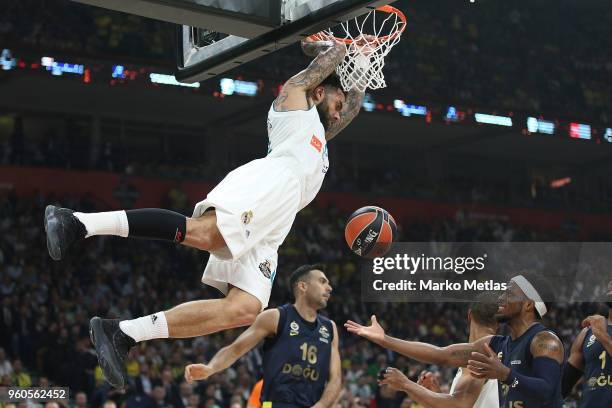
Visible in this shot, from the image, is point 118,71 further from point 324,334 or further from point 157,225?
point 157,225

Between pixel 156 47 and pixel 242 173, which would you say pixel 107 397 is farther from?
pixel 156 47

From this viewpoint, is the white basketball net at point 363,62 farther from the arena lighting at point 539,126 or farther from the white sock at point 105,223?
the arena lighting at point 539,126

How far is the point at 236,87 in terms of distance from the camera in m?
20.4

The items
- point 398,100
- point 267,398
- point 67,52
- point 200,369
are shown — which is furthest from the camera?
point 398,100

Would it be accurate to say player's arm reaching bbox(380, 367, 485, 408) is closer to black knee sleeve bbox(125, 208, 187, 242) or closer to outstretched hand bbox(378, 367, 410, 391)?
outstretched hand bbox(378, 367, 410, 391)

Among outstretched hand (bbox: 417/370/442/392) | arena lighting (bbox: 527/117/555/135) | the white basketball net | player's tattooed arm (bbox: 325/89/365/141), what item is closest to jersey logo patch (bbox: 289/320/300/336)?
outstretched hand (bbox: 417/370/442/392)

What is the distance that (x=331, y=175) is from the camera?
23.8 metres

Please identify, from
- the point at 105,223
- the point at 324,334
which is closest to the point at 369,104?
the point at 324,334

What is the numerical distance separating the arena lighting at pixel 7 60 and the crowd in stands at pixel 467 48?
622 mm

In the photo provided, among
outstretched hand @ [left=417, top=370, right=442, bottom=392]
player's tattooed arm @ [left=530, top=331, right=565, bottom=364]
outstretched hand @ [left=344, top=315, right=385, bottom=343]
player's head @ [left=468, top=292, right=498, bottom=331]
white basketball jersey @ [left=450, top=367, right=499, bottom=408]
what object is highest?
player's head @ [left=468, top=292, right=498, bottom=331]

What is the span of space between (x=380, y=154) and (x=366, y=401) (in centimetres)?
1186

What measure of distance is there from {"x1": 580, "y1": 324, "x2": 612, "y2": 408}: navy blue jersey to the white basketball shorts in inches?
86.2

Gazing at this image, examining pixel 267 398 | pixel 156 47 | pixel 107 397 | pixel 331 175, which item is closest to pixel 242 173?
pixel 267 398

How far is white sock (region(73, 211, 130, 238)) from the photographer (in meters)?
5.07
